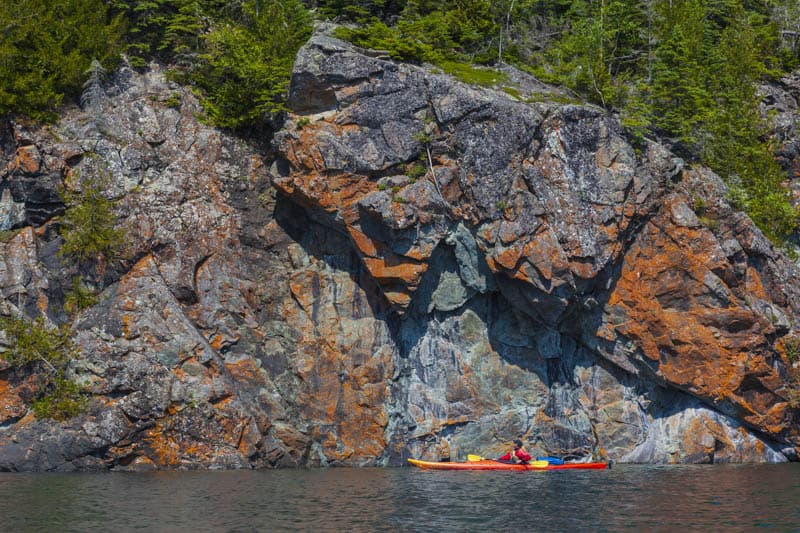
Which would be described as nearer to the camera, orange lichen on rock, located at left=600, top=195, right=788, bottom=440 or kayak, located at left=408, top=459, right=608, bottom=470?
kayak, located at left=408, top=459, right=608, bottom=470

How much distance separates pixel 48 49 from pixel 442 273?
21.9 m

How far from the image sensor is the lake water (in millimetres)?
20672

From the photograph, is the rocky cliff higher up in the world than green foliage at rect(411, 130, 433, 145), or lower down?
lower down

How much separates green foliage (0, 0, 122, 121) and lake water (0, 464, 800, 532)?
17.8 metres

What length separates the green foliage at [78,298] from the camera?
3453 centimetres

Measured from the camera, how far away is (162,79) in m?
41.1

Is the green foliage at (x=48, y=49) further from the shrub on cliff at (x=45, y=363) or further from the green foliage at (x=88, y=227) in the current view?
the shrub on cliff at (x=45, y=363)

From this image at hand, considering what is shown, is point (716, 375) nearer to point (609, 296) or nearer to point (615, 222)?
point (609, 296)

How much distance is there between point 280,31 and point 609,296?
69.6ft

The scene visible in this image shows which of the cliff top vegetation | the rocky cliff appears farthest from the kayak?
the cliff top vegetation

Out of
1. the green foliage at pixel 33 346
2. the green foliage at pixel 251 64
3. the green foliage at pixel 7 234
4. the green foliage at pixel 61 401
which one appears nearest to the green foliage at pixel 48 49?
the green foliage at pixel 251 64

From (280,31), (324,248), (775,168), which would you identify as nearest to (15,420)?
(324,248)

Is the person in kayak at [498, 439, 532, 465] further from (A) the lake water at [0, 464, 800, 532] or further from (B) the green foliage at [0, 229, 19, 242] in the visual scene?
(B) the green foliage at [0, 229, 19, 242]

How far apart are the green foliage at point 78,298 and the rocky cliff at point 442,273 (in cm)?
40
